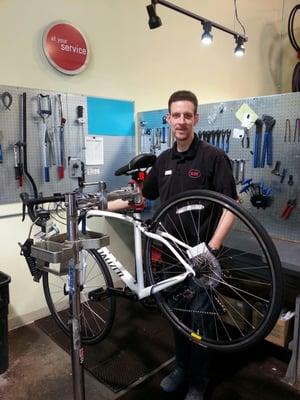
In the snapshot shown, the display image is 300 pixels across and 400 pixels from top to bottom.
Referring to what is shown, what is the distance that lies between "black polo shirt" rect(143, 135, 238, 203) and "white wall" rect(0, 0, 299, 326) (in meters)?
1.28

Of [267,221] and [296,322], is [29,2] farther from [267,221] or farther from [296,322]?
[296,322]

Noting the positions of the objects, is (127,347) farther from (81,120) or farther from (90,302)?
(81,120)

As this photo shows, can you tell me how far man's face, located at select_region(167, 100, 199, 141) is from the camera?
5.29 ft

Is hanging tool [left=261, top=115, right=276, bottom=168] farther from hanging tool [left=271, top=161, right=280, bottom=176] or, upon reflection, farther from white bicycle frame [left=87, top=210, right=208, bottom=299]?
white bicycle frame [left=87, top=210, right=208, bottom=299]

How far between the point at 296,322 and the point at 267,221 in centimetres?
71

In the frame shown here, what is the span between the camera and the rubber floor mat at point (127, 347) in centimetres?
204

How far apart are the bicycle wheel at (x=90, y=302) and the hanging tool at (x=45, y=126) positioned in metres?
0.75

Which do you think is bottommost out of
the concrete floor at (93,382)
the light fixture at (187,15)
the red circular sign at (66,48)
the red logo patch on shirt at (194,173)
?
the concrete floor at (93,382)

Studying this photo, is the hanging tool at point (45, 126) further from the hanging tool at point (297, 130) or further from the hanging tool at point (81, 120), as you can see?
the hanging tool at point (297, 130)

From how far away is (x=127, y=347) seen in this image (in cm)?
231

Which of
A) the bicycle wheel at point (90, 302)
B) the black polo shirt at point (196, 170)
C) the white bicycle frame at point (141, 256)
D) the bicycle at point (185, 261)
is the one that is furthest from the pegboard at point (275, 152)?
the bicycle wheel at point (90, 302)

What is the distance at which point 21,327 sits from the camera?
2.59 metres

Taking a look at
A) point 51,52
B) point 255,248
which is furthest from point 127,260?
point 51,52

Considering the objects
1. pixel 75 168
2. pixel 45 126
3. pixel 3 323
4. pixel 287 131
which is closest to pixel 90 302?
pixel 3 323
